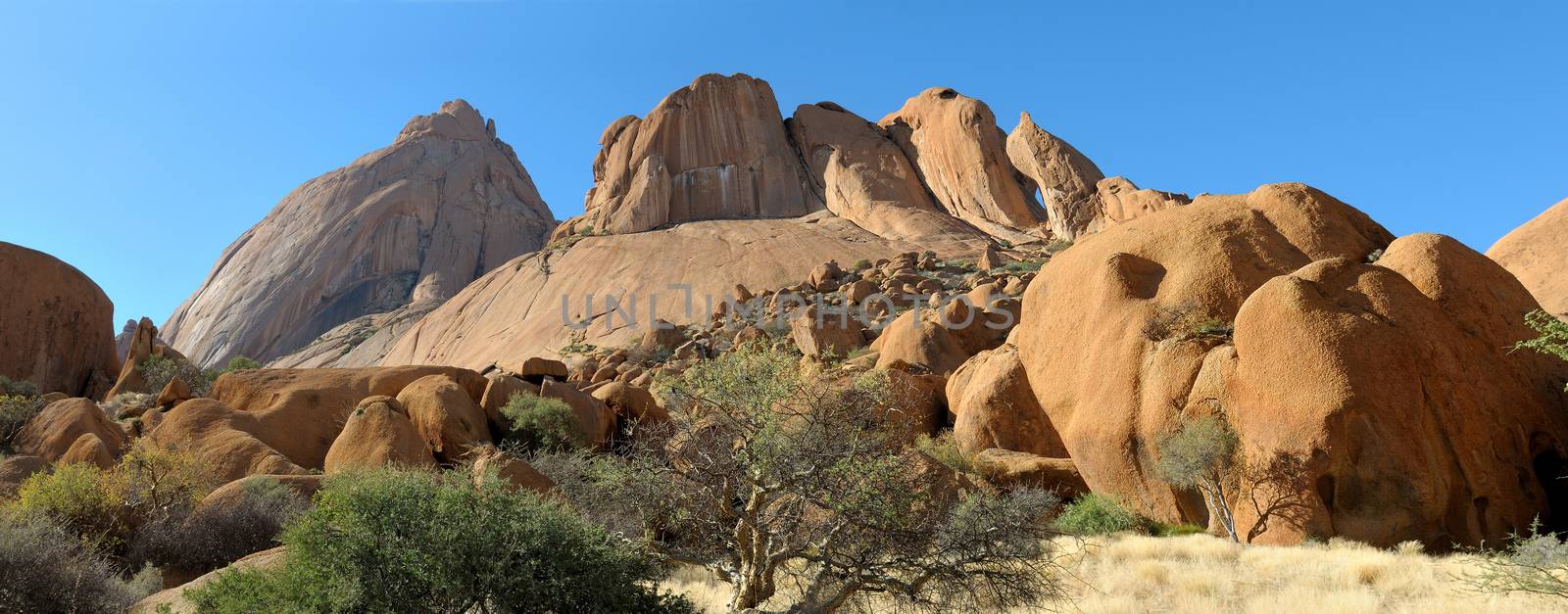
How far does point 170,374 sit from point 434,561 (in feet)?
102

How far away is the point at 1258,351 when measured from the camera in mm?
14281

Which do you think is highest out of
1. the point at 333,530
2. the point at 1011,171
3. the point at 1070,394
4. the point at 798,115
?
the point at 798,115

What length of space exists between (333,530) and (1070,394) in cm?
1405

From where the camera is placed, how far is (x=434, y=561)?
8164 mm

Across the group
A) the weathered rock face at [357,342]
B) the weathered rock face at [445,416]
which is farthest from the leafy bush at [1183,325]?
the weathered rock face at [357,342]

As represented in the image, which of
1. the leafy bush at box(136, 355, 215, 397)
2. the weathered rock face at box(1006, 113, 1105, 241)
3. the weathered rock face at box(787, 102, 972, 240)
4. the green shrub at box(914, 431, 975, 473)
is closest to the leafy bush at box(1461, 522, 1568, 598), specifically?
the green shrub at box(914, 431, 975, 473)

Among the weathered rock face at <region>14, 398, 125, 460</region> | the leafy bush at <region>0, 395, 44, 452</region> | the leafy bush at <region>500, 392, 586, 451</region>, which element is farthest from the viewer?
the leafy bush at <region>500, 392, 586, 451</region>

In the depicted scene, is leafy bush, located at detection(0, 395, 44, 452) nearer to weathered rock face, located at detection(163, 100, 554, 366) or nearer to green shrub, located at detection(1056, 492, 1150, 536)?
green shrub, located at detection(1056, 492, 1150, 536)

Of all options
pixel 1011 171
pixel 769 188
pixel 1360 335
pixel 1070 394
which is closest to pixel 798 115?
pixel 769 188

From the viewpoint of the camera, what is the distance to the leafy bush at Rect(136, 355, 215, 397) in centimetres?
3177

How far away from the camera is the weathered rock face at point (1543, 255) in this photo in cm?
1739

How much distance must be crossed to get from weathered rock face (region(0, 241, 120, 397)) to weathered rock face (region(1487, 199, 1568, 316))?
150 feet

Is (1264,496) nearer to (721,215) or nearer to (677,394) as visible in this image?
(677,394)

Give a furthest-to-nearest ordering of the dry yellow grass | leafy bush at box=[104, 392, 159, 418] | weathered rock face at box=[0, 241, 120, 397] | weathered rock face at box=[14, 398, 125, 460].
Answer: weathered rock face at box=[0, 241, 120, 397], leafy bush at box=[104, 392, 159, 418], weathered rock face at box=[14, 398, 125, 460], the dry yellow grass
